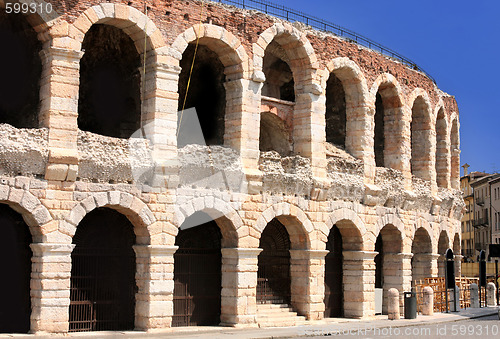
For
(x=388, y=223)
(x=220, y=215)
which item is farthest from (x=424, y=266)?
(x=220, y=215)

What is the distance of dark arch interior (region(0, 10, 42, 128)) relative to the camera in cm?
1783

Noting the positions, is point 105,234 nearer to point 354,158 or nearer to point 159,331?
point 159,331

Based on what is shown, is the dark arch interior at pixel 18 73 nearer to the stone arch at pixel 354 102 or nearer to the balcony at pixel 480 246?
the stone arch at pixel 354 102

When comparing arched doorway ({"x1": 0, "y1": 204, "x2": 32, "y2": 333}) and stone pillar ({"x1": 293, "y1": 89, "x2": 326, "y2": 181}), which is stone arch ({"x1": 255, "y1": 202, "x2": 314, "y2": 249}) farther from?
arched doorway ({"x1": 0, "y1": 204, "x2": 32, "y2": 333})

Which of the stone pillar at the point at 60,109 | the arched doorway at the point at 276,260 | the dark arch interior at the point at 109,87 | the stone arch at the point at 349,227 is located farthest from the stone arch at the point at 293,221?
the stone pillar at the point at 60,109

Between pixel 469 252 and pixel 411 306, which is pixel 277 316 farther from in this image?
pixel 469 252

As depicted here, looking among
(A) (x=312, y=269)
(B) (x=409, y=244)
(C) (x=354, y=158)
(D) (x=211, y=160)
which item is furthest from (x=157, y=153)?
(B) (x=409, y=244)

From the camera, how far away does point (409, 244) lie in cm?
2491

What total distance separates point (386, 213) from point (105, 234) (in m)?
9.96

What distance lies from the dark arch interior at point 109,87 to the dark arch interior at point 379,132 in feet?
32.7

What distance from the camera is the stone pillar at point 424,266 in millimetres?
26812

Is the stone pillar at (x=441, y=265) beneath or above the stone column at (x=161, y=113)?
beneath

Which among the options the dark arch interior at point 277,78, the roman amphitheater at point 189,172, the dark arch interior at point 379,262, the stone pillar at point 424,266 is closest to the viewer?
the roman amphitheater at point 189,172

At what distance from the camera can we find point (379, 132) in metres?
26.2
